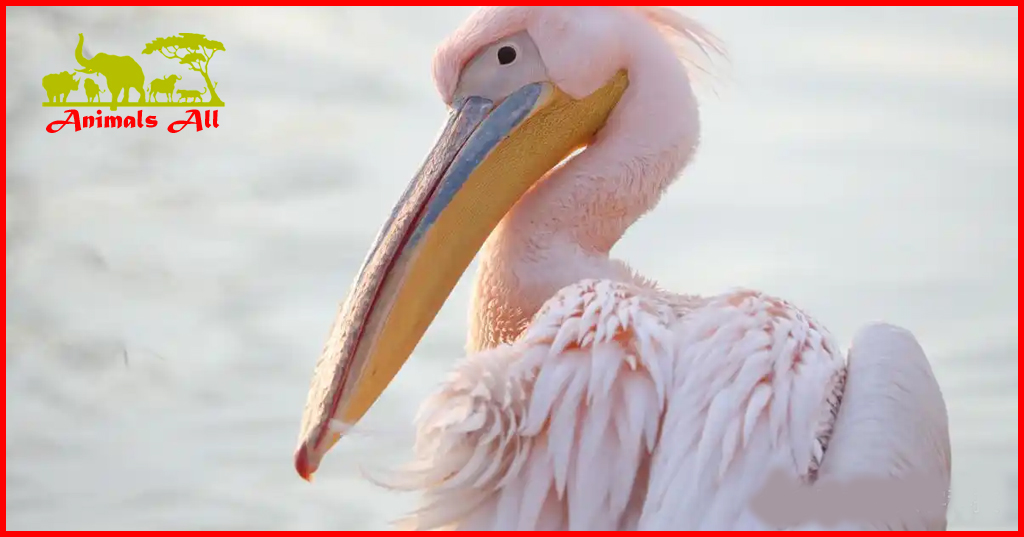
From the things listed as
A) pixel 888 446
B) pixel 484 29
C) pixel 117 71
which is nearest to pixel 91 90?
pixel 117 71

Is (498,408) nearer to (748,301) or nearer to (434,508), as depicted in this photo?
(434,508)


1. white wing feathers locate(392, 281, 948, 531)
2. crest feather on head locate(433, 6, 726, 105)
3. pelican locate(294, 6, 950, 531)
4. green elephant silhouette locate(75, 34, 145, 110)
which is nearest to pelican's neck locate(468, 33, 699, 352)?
pelican locate(294, 6, 950, 531)

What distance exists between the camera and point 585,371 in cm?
363

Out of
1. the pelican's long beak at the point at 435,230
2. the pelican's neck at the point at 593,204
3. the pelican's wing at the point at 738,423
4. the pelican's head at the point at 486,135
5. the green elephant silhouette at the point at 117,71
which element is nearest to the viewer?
the pelican's wing at the point at 738,423

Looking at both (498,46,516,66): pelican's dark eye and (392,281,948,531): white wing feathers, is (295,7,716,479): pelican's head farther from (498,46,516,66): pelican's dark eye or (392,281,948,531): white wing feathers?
(392,281,948,531): white wing feathers

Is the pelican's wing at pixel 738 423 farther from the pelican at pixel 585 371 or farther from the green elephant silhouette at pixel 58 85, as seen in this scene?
the green elephant silhouette at pixel 58 85

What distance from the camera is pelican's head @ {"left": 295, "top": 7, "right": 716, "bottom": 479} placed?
4.25 m

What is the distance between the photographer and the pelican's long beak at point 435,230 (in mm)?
4086

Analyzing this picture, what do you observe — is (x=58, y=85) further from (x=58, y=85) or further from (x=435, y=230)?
(x=435, y=230)

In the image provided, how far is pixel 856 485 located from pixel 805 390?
249 millimetres

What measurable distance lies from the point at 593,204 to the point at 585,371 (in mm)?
903

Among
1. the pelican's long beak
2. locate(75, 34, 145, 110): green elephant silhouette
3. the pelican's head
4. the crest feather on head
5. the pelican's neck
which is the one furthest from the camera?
locate(75, 34, 145, 110): green elephant silhouette

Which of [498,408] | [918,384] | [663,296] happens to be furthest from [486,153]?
[918,384]

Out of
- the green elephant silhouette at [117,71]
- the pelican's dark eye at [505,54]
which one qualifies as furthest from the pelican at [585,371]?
the green elephant silhouette at [117,71]
